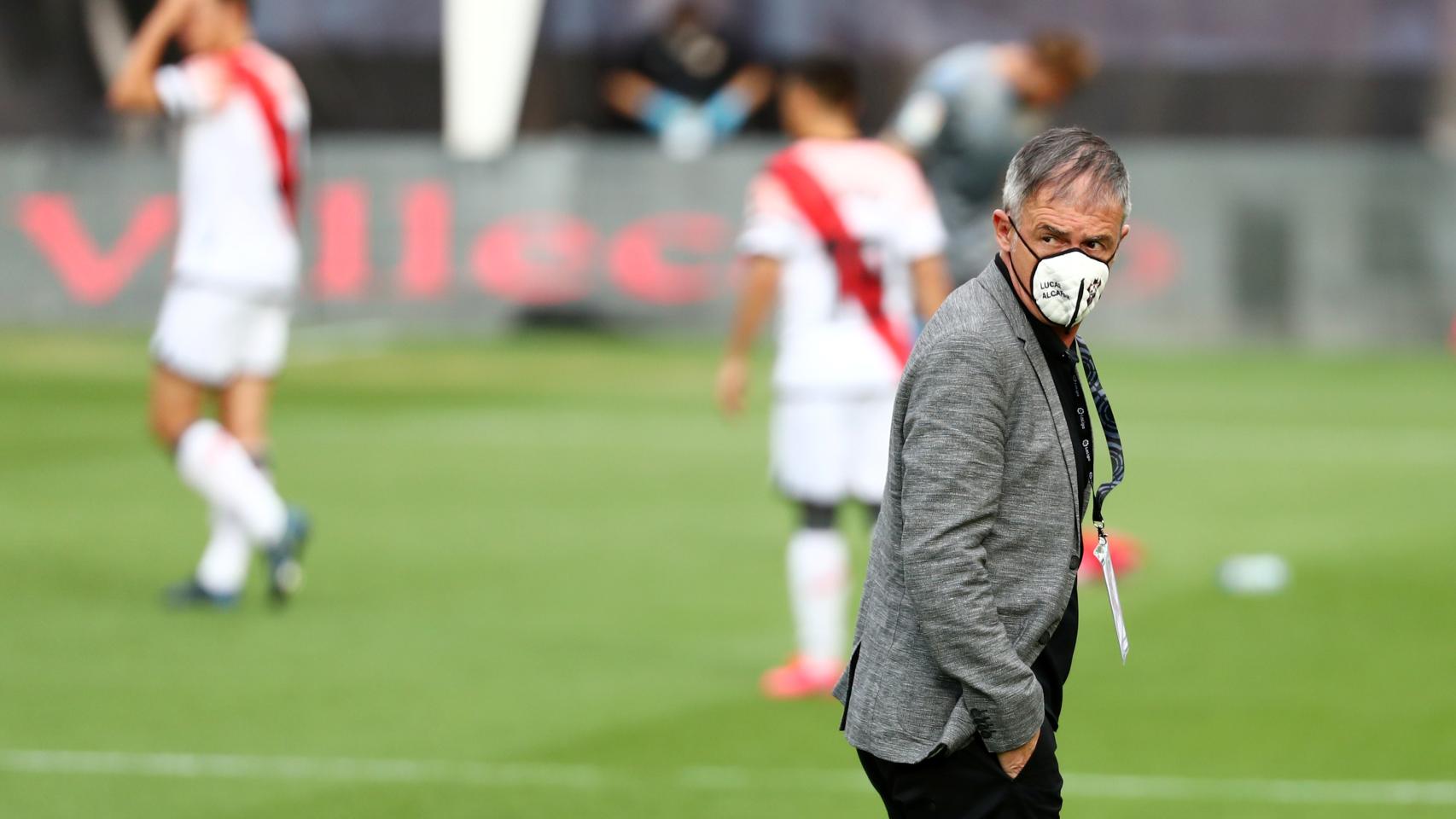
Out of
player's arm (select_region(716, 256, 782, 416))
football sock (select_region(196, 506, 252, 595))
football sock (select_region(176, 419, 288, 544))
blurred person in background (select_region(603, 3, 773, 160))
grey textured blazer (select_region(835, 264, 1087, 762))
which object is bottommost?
blurred person in background (select_region(603, 3, 773, 160))

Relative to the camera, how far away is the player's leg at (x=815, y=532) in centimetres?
782

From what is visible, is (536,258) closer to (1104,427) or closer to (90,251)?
(90,251)

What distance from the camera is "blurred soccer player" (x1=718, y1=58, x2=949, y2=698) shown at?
309 inches

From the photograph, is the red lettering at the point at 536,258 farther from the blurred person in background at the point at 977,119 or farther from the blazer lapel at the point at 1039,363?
the blazer lapel at the point at 1039,363

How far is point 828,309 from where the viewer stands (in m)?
7.98

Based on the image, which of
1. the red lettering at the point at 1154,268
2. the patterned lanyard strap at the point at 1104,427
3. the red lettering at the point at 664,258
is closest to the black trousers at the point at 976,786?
the patterned lanyard strap at the point at 1104,427

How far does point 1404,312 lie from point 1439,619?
444 inches

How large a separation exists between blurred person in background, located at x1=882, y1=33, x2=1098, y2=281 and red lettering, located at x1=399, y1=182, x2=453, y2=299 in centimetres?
1088

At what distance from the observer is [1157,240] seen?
19.9 meters

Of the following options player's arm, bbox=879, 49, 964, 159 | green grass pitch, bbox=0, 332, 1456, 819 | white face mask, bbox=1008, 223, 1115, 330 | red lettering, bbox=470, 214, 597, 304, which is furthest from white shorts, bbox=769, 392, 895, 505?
red lettering, bbox=470, 214, 597, 304

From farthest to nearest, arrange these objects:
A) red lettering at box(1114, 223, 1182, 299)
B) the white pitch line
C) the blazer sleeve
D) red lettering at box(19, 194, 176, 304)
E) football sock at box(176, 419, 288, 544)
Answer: red lettering at box(19, 194, 176, 304) < red lettering at box(1114, 223, 1182, 299) < football sock at box(176, 419, 288, 544) < the white pitch line < the blazer sleeve

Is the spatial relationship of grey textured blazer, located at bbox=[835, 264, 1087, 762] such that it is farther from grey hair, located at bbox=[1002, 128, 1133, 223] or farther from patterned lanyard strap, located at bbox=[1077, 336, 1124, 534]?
grey hair, located at bbox=[1002, 128, 1133, 223]

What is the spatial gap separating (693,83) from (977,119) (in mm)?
11649

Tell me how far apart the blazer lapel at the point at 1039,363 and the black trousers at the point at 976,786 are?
436mm
